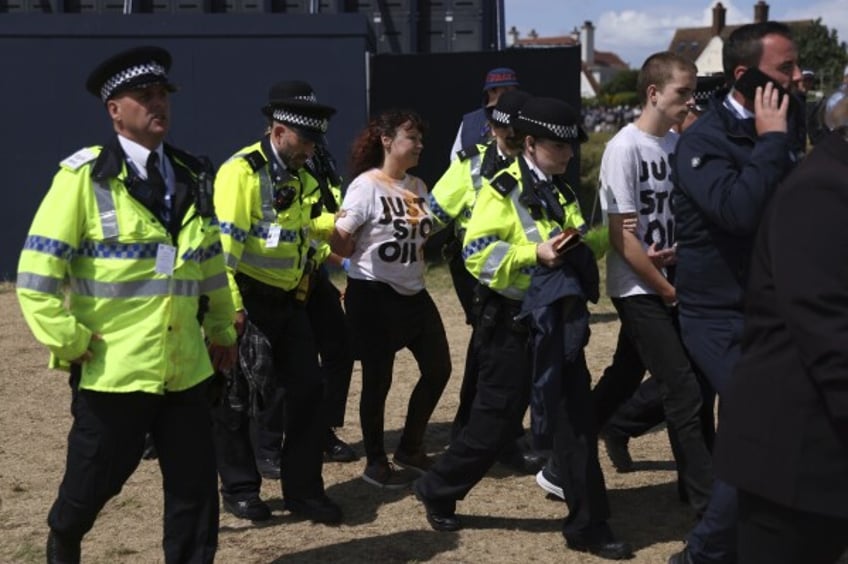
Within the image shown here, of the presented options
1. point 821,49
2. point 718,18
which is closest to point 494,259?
point 821,49

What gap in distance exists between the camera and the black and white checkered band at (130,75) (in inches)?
179

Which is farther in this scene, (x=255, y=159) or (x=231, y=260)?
(x=255, y=159)

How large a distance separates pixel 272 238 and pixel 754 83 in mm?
2275

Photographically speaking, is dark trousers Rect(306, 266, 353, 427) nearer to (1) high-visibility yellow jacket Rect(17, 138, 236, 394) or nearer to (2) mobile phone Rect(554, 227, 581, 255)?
(2) mobile phone Rect(554, 227, 581, 255)

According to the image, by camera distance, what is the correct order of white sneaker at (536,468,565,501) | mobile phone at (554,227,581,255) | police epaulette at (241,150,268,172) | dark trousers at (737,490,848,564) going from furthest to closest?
1. white sneaker at (536,468,565,501)
2. police epaulette at (241,150,268,172)
3. mobile phone at (554,227,581,255)
4. dark trousers at (737,490,848,564)

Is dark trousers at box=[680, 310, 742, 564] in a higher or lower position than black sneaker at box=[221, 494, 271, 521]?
higher

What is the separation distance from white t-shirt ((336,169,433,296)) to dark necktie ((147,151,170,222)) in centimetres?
194

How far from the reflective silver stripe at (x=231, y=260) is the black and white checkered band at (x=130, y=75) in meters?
1.25

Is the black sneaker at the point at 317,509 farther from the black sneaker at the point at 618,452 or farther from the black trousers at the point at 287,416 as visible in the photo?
the black sneaker at the point at 618,452

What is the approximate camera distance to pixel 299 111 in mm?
5918

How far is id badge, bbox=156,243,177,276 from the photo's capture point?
454 centimetres

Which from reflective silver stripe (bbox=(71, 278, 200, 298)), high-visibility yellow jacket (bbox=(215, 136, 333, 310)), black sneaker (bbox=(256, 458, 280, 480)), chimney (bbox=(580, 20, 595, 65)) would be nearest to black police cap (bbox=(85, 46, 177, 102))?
reflective silver stripe (bbox=(71, 278, 200, 298))

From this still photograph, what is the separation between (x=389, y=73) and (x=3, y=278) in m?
4.81

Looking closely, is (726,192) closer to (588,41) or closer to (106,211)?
(106,211)
